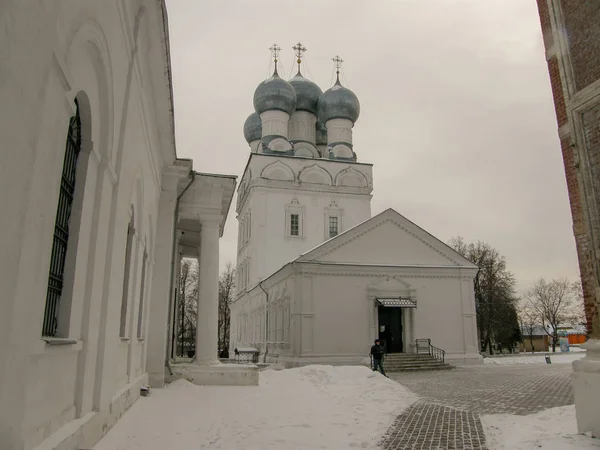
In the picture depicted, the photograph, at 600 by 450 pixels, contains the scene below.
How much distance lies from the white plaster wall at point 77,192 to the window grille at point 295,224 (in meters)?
27.6

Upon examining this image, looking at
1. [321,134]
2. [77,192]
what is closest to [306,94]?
[321,134]

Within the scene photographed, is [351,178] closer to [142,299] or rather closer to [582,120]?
[142,299]

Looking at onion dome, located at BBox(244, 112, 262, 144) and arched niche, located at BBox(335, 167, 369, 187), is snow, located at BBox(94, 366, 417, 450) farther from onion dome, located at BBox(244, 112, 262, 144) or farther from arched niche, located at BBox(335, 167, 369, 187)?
onion dome, located at BBox(244, 112, 262, 144)

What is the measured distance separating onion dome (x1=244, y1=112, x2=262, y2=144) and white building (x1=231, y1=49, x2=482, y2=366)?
5.99 metres

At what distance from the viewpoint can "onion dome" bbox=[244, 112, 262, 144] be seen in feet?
146

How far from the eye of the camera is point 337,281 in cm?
2534

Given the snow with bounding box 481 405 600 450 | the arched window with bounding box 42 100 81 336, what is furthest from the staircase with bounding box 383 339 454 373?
the arched window with bounding box 42 100 81 336

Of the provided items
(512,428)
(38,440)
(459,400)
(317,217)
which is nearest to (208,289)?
(459,400)

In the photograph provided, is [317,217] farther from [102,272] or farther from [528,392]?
[102,272]

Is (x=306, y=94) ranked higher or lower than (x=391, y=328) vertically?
higher

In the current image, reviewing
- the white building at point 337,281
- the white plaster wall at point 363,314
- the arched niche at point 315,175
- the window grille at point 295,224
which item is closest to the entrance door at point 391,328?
the white building at point 337,281

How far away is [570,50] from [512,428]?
6161 millimetres

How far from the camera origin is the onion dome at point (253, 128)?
4462cm

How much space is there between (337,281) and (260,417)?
16.6 metres
